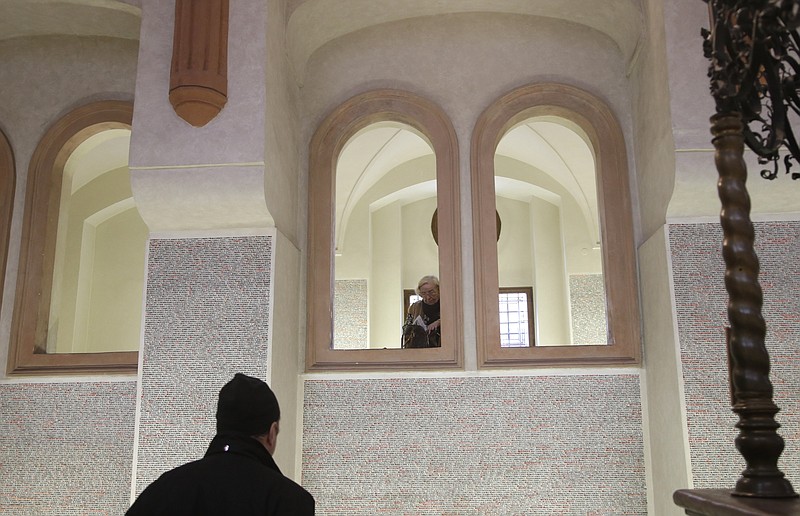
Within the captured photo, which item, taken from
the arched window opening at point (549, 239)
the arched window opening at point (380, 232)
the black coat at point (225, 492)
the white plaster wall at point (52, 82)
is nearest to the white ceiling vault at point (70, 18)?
the white plaster wall at point (52, 82)

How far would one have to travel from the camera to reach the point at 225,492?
2896mm

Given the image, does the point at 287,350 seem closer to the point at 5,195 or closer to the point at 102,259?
the point at 5,195

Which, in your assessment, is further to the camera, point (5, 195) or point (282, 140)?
point (5, 195)

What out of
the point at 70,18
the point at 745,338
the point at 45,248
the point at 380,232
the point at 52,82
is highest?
the point at 70,18

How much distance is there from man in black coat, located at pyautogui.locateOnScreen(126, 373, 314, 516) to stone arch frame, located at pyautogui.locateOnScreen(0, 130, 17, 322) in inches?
231

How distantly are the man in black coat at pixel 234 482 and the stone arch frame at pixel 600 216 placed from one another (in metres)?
4.44

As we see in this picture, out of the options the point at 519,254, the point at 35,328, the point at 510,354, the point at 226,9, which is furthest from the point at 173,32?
the point at 519,254

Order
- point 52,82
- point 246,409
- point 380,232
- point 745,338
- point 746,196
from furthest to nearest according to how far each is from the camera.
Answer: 1. point 380,232
2. point 52,82
3. point 746,196
4. point 745,338
5. point 246,409

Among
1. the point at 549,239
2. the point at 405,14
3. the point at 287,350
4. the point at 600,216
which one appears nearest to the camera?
the point at 287,350

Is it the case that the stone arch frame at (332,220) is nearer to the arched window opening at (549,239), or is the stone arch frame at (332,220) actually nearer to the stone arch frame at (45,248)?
the stone arch frame at (45,248)

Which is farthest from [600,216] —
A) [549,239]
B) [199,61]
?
[549,239]

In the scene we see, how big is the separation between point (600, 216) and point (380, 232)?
679 cm

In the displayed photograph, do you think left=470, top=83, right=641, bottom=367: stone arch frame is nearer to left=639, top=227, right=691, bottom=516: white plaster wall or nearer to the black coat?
Answer: left=639, top=227, right=691, bottom=516: white plaster wall

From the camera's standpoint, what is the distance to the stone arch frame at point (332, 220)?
7.46 m
